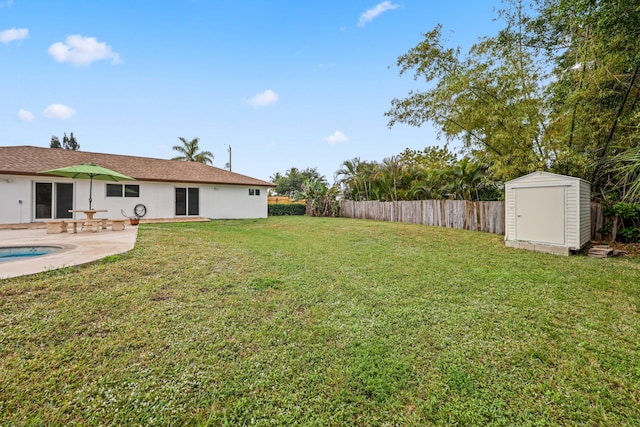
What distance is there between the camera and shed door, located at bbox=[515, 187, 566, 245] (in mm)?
6293

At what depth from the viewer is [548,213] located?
255 inches

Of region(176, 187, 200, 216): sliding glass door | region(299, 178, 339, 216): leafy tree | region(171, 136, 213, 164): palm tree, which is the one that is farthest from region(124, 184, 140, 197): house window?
region(171, 136, 213, 164): palm tree

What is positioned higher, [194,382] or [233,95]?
[233,95]

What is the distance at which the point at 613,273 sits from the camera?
4598 mm

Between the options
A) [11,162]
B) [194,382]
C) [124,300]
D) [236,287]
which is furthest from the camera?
[11,162]

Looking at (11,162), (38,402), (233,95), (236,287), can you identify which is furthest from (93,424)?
(233,95)

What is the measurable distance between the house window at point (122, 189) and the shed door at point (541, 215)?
1499 cm

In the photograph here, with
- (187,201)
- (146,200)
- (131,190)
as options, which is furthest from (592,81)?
(131,190)

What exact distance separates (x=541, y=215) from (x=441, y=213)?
540 centimetres

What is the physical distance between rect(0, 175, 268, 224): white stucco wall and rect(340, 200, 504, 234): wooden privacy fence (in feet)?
22.1

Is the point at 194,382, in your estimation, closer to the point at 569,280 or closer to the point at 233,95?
the point at 569,280

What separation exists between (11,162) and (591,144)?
1968 centimetres

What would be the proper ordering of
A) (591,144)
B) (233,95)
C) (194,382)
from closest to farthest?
1. (194,382)
2. (591,144)
3. (233,95)

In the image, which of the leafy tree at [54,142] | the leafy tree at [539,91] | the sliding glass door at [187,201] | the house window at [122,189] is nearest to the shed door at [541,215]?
the leafy tree at [539,91]
